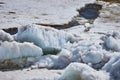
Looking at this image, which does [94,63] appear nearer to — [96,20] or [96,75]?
[96,75]

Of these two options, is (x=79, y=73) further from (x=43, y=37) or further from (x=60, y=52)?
(x=43, y=37)

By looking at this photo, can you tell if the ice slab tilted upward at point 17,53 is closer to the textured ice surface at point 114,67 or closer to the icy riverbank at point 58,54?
the icy riverbank at point 58,54

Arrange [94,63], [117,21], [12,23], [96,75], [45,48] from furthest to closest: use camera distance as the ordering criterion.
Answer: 1. [117,21]
2. [12,23]
3. [45,48]
4. [94,63]
5. [96,75]

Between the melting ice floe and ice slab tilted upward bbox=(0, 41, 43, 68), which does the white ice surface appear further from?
the melting ice floe

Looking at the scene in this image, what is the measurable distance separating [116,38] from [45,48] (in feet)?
2.91

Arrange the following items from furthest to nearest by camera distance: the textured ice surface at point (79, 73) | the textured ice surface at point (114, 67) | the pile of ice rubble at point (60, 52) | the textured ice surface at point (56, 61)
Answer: the textured ice surface at point (56, 61)
the pile of ice rubble at point (60, 52)
the textured ice surface at point (114, 67)
the textured ice surface at point (79, 73)

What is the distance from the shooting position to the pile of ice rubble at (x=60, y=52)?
346cm

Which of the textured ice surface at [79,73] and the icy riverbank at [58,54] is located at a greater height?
the textured ice surface at [79,73]

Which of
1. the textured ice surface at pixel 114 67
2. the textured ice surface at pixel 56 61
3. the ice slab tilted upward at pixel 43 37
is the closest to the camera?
the textured ice surface at pixel 114 67

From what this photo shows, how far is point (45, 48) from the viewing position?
4145 mm

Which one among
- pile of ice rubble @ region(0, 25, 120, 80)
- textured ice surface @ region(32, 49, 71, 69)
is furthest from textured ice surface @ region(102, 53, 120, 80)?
textured ice surface @ region(32, 49, 71, 69)

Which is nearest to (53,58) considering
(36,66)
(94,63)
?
(36,66)

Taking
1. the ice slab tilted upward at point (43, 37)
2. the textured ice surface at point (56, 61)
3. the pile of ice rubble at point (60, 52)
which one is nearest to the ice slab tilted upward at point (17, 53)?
the pile of ice rubble at point (60, 52)

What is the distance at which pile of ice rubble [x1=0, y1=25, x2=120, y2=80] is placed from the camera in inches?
136
